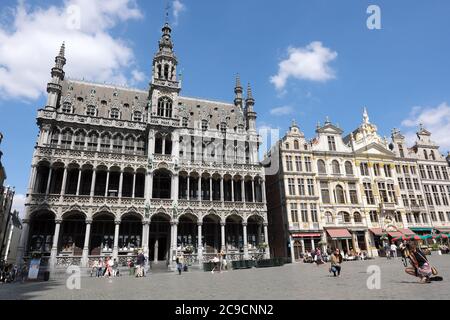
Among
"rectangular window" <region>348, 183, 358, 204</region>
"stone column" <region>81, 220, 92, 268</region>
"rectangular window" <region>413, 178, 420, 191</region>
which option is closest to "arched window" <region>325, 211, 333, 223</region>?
"rectangular window" <region>348, 183, 358, 204</region>

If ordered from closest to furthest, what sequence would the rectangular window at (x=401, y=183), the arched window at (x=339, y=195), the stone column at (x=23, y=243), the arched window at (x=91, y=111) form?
the stone column at (x=23, y=243) → the arched window at (x=91, y=111) → the arched window at (x=339, y=195) → the rectangular window at (x=401, y=183)

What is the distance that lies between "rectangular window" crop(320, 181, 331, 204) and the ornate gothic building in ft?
31.8

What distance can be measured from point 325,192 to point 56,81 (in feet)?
133

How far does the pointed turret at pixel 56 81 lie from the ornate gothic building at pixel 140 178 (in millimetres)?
126

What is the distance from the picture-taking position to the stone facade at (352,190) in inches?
1624

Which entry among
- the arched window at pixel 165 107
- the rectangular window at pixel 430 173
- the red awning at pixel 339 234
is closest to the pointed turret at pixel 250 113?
the arched window at pixel 165 107

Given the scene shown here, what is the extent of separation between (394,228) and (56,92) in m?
51.7

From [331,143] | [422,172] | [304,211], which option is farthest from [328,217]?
[422,172]

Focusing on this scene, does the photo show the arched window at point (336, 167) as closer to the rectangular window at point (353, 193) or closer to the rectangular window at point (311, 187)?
the rectangular window at point (353, 193)

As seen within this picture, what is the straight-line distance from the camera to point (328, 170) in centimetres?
4450

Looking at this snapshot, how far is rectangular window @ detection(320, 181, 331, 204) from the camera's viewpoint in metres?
43.0

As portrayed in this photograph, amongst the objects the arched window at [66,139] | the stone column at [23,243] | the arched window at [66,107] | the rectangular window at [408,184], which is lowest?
the stone column at [23,243]

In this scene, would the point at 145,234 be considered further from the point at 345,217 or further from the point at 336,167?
the point at 336,167
